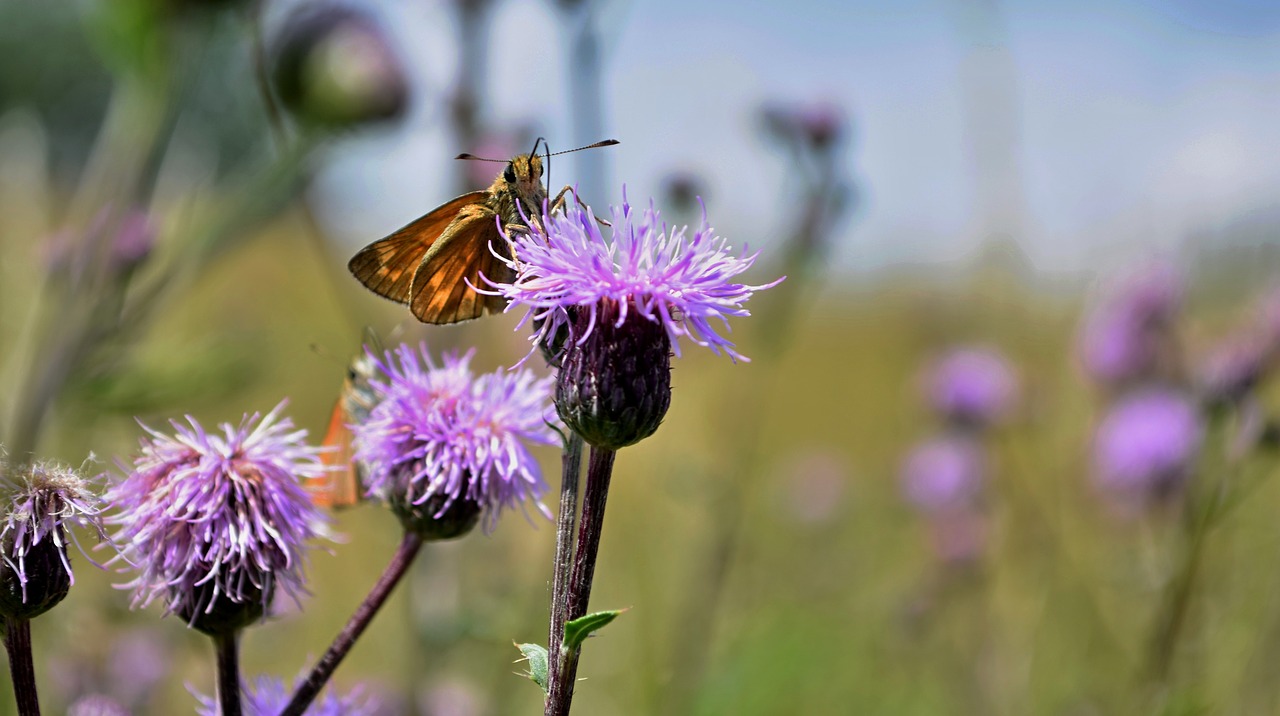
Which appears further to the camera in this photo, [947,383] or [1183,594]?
[947,383]

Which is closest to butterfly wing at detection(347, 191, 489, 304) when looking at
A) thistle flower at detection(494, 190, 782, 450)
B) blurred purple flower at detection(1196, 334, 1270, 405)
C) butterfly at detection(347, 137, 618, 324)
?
butterfly at detection(347, 137, 618, 324)

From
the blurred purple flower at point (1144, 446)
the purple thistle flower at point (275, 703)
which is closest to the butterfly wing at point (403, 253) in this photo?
the purple thistle flower at point (275, 703)

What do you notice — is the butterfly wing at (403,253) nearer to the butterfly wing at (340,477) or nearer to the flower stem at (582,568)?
the butterfly wing at (340,477)

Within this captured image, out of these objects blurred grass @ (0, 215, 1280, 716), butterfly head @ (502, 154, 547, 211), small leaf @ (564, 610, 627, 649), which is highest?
butterfly head @ (502, 154, 547, 211)

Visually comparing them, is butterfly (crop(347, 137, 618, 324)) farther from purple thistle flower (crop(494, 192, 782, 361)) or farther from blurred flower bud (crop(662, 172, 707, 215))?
blurred flower bud (crop(662, 172, 707, 215))

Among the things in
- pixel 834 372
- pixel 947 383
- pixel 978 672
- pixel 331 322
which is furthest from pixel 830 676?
pixel 834 372

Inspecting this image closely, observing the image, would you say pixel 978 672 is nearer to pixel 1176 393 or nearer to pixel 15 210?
pixel 1176 393
